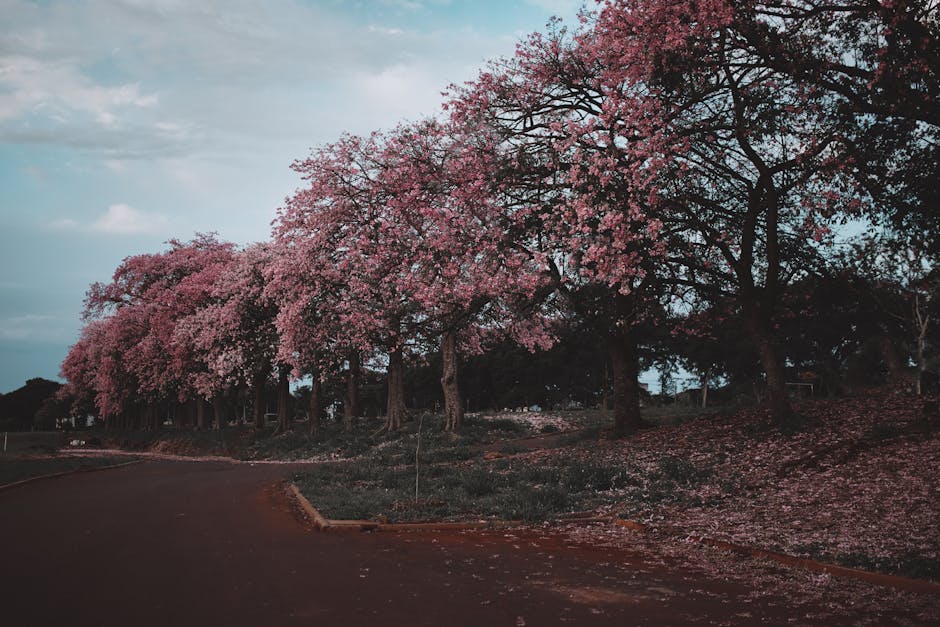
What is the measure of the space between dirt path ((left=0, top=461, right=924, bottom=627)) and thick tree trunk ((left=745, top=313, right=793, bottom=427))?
934 centimetres

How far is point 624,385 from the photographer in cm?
1978

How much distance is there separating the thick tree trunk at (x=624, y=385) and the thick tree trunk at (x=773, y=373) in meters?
3.92

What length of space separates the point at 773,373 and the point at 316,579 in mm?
12880

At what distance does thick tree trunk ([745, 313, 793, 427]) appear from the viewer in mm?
15641

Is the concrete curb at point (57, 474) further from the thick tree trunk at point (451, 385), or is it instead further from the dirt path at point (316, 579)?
the thick tree trunk at point (451, 385)

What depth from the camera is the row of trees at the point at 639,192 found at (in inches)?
505

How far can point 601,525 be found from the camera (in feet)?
31.6

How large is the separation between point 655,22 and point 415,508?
10.7 meters

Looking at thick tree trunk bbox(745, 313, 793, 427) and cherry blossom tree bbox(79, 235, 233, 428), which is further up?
cherry blossom tree bbox(79, 235, 233, 428)

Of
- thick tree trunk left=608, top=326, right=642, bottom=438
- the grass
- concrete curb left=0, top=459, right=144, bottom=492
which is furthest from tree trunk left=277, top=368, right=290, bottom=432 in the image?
thick tree trunk left=608, top=326, right=642, bottom=438

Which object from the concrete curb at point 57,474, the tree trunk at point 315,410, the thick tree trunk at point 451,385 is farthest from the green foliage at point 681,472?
the tree trunk at point 315,410

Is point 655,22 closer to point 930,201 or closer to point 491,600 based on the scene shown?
point 930,201

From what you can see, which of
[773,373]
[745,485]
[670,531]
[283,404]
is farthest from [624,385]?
[283,404]

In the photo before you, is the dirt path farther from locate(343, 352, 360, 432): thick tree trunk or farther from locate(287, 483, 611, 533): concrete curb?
locate(343, 352, 360, 432): thick tree trunk
